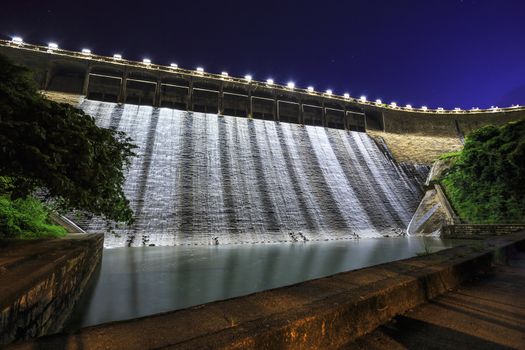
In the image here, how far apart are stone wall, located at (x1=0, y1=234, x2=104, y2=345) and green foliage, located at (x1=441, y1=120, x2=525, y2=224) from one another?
18.5m

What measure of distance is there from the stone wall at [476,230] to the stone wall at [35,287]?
1705 centimetres

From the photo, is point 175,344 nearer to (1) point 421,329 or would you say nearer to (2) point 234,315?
(2) point 234,315

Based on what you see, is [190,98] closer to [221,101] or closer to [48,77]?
[221,101]

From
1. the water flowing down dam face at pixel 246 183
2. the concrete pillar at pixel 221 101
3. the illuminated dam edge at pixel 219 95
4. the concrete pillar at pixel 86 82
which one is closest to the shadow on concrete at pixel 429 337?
the water flowing down dam face at pixel 246 183

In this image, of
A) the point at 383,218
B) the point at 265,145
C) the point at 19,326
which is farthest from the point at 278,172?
the point at 19,326

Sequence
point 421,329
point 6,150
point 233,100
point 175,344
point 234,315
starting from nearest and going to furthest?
point 175,344 → point 234,315 → point 421,329 → point 6,150 → point 233,100

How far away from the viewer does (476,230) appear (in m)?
15.0

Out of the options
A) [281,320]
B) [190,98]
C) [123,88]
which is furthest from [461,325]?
[123,88]

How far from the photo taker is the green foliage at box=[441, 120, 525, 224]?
1510 cm

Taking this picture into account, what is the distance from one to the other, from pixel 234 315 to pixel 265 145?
21.8 m

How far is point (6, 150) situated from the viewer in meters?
4.22

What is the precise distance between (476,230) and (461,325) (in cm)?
1588

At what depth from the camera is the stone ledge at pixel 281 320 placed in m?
1.51

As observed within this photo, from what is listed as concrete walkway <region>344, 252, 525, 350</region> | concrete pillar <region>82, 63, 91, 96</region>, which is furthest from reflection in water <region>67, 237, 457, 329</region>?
concrete pillar <region>82, 63, 91, 96</region>
